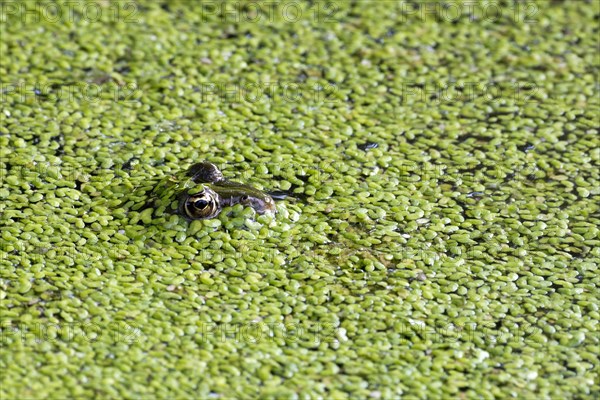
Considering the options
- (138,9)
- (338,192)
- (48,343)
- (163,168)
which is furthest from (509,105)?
(48,343)

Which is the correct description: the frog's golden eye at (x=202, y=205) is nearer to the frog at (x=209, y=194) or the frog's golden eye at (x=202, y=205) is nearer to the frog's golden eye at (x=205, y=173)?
the frog at (x=209, y=194)

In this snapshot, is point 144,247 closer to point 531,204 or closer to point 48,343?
point 48,343

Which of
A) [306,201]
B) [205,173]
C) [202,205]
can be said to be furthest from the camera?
[306,201]

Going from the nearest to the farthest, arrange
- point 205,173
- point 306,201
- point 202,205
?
point 202,205, point 205,173, point 306,201

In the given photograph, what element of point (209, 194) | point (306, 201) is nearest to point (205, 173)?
point (209, 194)

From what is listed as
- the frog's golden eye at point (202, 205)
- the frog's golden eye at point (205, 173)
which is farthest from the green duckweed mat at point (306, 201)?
the frog's golden eye at point (205, 173)

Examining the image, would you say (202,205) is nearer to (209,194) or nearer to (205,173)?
(209,194)
